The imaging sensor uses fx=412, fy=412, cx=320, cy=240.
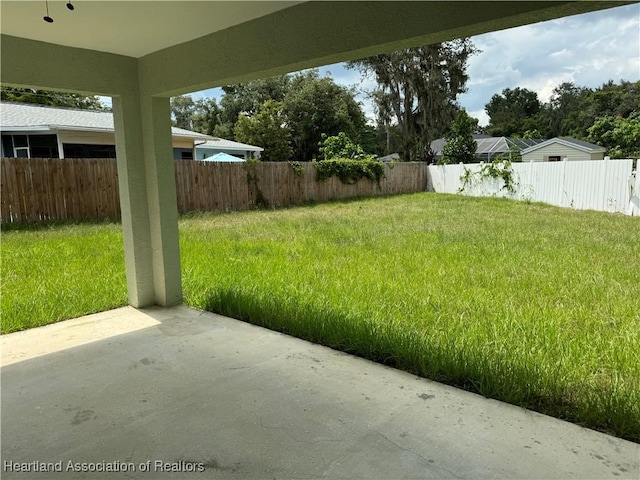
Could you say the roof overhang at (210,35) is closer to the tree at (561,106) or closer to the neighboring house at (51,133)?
the neighboring house at (51,133)

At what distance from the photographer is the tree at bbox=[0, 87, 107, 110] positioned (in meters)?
18.5

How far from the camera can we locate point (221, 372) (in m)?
2.75

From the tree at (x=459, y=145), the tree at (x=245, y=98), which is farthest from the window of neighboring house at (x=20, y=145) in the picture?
the tree at (x=459, y=145)

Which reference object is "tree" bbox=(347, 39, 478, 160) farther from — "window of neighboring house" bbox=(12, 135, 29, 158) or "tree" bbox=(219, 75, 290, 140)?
"window of neighboring house" bbox=(12, 135, 29, 158)

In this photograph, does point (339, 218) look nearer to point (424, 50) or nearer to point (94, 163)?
point (94, 163)

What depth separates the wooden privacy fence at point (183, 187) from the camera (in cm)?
889

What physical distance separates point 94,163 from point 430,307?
9171 mm

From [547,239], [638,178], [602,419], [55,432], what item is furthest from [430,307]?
[638,178]

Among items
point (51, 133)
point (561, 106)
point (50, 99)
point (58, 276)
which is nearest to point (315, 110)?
point (50, 99)

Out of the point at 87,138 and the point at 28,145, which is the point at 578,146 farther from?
the point at 28,145

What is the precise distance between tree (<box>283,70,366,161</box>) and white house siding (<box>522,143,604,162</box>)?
10.8m

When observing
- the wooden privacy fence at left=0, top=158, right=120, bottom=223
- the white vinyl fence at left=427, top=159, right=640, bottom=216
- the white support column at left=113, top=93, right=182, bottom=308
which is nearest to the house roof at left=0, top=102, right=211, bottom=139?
the wooden privacy fence at left=0, top=158, right=120, bottom=223

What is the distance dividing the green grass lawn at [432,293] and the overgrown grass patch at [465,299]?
0.04 feet

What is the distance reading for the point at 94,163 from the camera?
9859mm
